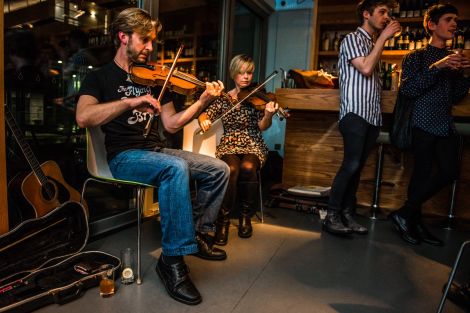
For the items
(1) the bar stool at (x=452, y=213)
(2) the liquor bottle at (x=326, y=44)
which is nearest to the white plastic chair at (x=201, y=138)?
(1) the bar stool at (x=452, y=213)

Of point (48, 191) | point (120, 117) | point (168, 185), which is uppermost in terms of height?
point (120, 117)

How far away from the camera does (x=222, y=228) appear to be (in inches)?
81.0

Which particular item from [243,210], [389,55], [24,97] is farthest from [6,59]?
[389,55]

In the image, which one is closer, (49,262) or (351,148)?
(49,262)

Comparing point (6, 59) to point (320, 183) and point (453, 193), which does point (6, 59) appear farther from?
point (453, 193)

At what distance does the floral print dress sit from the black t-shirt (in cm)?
65

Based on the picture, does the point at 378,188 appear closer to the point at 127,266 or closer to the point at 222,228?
the point at 222,228

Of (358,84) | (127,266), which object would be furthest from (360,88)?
(127,266)

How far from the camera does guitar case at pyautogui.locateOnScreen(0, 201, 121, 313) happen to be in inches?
51.7

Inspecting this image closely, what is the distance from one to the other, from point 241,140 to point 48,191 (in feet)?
3.72

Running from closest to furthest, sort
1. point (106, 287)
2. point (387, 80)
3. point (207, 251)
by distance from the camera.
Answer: point (106, 287) → point (207, 251) → point (387, 80)

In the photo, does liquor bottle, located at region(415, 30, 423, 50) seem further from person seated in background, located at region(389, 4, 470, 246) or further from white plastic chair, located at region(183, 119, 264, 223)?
white plastic chair, located at region(183, 119, 264, 223)

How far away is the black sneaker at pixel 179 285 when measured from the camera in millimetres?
1388

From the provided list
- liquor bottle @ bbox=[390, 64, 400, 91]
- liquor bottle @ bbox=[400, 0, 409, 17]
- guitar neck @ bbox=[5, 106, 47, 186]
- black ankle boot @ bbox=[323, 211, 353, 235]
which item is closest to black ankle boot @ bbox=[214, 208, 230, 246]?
black ankle boot @ bbox=[323, 211, 353, 235]
